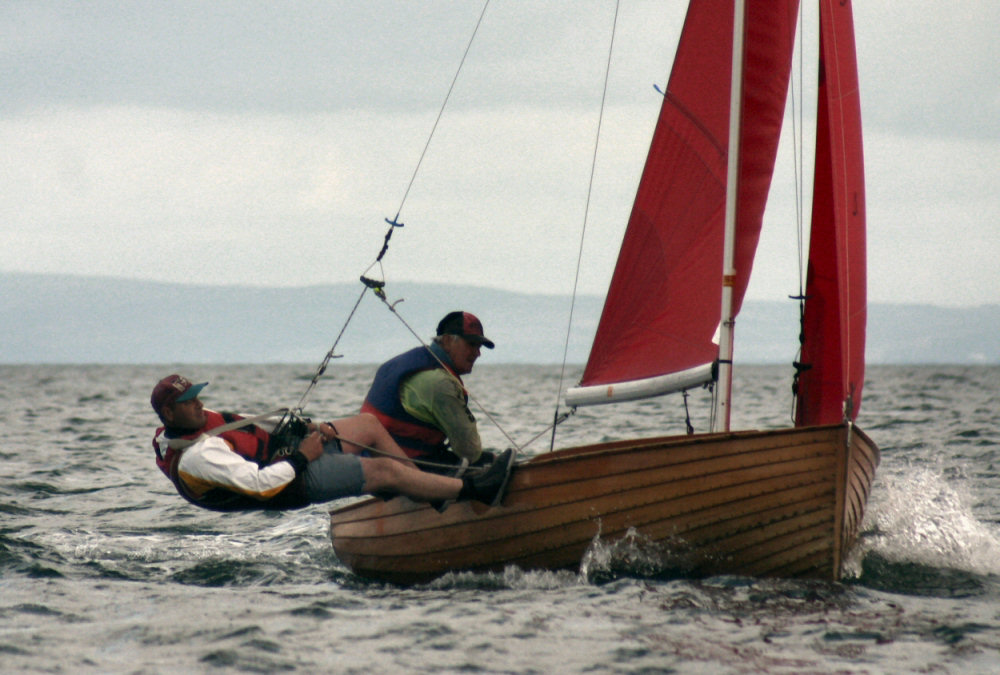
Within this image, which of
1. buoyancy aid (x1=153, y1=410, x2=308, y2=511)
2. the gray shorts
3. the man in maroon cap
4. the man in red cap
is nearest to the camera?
the man in red cap

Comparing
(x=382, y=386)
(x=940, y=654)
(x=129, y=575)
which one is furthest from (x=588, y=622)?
(x=129, y=575)

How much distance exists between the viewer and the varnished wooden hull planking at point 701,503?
616 centimetres

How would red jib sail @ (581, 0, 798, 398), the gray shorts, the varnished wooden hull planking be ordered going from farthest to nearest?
red jib sail @ (581, 0, 798, 398)
the gray shorts
the varnished wooden hull planking

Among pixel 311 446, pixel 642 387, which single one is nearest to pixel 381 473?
pixel 311 446

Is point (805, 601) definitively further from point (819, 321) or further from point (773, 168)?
point (773, 168)

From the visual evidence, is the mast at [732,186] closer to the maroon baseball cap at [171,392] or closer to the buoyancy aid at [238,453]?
the buoyancy aid at [238,453]

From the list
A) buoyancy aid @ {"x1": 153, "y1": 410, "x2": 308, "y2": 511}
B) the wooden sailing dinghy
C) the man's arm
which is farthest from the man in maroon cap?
the man's arm

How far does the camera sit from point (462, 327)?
7.05 meters

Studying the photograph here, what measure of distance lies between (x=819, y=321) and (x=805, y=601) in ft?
6.93

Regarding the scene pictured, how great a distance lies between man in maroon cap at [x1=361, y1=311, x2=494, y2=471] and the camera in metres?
6.88

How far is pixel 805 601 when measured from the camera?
6.00 meters

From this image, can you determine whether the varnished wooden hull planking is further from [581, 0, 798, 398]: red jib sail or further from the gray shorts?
[581, 0, 798, 398]: red jib sail

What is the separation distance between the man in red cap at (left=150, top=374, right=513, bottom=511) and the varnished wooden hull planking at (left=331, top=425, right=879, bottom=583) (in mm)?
301

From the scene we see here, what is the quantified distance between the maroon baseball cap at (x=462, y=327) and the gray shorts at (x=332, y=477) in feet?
3.27
